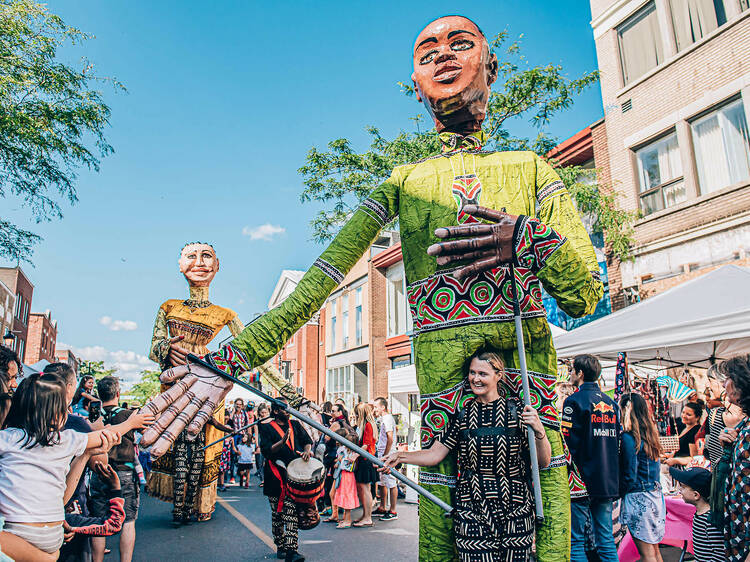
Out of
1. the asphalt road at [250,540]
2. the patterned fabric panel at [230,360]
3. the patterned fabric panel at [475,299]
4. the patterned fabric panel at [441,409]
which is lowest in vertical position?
the asphalt road at [250,540]

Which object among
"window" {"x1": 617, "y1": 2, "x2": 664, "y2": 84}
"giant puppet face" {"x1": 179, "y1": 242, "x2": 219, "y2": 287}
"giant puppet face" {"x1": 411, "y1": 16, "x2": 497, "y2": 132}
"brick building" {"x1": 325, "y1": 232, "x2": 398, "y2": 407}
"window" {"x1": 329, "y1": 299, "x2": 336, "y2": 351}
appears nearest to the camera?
"giant puppet face" {"x1": 411, "y1": 16, "x2": 497, "y2": 132}

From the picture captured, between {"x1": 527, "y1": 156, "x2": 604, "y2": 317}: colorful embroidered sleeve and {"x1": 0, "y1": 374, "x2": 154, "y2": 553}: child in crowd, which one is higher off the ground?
{"x1": 527, "y1": 156, "x2": 604, "y2": 317}: colorful embroidered sleeve

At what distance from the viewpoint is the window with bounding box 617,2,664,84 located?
39.1 ft

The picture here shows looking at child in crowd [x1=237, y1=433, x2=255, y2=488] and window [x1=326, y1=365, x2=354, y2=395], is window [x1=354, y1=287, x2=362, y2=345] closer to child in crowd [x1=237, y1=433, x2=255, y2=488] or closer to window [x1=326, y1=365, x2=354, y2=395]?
window [x1=326, y1=365, x2=354, y2=395]

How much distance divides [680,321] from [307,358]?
1115 inches

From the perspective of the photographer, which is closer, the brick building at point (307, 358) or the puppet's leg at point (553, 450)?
the puppet's leg at point (553, 450)

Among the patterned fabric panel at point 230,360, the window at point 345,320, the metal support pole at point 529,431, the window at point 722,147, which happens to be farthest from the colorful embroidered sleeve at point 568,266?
the window at point 345,320

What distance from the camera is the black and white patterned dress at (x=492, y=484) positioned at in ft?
6.51

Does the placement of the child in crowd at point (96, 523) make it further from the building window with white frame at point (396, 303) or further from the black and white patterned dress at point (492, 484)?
the building window with white frame at point (396, 303)

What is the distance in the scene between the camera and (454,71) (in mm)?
2439

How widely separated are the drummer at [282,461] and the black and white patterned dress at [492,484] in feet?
13.0

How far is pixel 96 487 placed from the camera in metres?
5.04

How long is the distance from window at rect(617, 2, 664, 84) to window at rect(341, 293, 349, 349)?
16.8m

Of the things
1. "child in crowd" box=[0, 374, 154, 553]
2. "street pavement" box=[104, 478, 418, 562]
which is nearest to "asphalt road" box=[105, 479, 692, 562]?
"street pavement" box=[104, 478, 418, 562]
